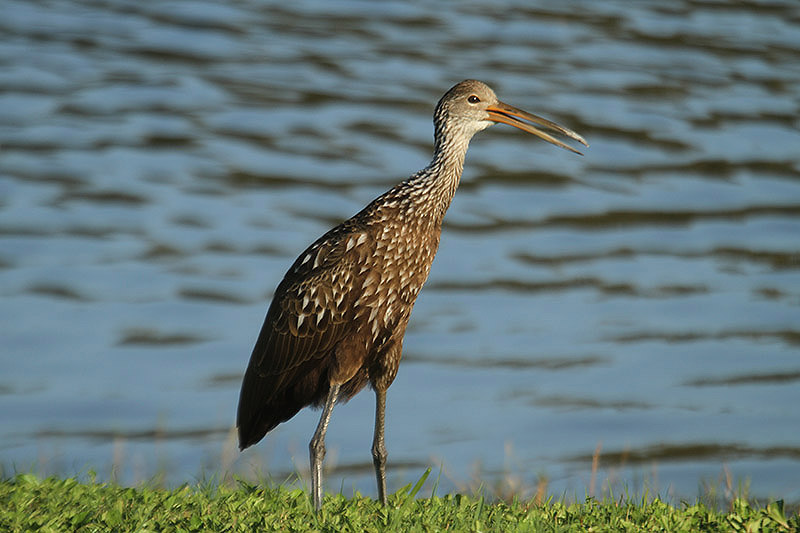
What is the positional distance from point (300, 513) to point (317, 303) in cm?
109

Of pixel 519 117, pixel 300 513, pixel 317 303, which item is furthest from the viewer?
pixel 519 117

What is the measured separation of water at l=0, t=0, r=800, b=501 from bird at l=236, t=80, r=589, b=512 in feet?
3.27

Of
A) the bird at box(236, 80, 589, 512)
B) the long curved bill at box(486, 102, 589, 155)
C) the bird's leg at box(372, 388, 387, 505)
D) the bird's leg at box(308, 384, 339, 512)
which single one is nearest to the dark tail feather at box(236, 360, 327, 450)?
the bird at box(236, 80, 589, 512)

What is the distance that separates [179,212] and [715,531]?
9717mm

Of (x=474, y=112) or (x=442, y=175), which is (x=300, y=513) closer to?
(x=442, y=175)

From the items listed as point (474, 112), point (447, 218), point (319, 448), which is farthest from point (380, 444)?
point (447, 218)

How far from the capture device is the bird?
6.45 meters

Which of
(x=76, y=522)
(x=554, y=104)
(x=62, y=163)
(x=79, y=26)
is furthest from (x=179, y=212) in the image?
(x=76, y=522)

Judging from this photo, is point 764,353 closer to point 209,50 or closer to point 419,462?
point 419,462

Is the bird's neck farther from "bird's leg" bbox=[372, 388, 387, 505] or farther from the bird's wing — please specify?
"bird's leg" bbox=[372, 388, 387, 505]

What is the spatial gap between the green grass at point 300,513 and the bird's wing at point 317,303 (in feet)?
2.29

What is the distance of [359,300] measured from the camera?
642 cm

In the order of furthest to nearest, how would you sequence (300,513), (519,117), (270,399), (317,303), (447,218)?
1. (447,218)
2. (519,117)
3. (270,399)
4. (317,303)
5. (300,513)

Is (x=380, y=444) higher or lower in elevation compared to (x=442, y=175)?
lower
